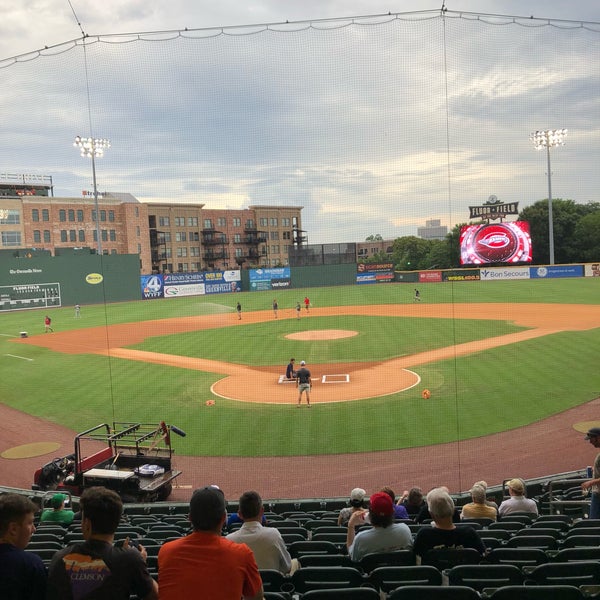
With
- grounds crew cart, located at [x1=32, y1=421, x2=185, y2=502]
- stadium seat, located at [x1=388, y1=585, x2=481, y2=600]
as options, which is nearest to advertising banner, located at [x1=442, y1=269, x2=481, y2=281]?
grounds crew cart, located at [x1=32, y1=421, x2=185, y2=502]

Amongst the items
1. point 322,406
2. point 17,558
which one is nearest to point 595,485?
point 17,558

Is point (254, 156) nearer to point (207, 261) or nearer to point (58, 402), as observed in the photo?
point (58, 402)

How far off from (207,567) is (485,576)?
1751 mm

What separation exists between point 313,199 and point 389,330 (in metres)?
13.7

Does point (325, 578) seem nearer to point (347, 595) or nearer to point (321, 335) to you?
point (347, 595)

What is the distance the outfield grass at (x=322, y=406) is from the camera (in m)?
12.0

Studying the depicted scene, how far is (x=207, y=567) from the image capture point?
2463mm

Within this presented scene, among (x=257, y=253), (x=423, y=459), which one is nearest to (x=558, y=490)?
(x=423, y=459)

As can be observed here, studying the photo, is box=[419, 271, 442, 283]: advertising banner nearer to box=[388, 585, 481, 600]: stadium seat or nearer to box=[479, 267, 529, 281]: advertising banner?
box=[479, 267, 529, 281]: advertising banner

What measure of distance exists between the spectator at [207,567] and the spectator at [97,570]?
0.35 ft

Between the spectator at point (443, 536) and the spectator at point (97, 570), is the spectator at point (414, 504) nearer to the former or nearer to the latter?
the spectator at point (443, 536)

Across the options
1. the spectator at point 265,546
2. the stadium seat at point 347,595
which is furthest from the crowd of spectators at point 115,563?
the spectator at point 265,546

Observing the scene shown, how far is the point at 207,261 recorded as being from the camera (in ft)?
81.3

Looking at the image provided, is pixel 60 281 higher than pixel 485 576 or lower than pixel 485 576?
higher
